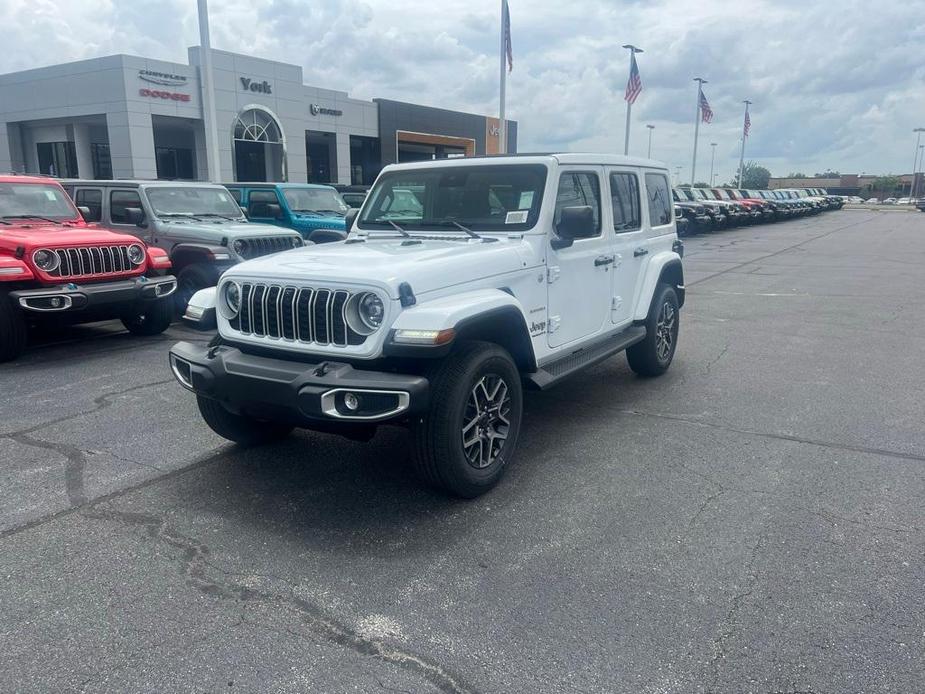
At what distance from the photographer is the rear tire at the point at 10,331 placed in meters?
7.38

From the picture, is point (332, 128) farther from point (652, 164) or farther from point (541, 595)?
point (541, 595)

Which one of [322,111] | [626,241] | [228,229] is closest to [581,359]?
[626,241]

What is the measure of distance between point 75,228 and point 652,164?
6.52 m

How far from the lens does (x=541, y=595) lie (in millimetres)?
3346

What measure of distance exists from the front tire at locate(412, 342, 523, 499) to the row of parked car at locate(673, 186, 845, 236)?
1824cm

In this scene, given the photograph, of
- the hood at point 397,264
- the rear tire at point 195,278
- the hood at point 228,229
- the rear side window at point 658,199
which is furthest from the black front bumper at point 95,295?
the rear side window at point 658,199

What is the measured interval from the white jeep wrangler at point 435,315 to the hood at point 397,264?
1 cm

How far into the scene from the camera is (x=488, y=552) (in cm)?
374

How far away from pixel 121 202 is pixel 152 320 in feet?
8.61

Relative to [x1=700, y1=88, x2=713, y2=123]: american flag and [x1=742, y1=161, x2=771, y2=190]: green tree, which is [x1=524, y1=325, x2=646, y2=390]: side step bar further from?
[x1=742, y1=161, x2=771, y2=190]: green tree

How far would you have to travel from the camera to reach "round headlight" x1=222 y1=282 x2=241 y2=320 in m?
4.46

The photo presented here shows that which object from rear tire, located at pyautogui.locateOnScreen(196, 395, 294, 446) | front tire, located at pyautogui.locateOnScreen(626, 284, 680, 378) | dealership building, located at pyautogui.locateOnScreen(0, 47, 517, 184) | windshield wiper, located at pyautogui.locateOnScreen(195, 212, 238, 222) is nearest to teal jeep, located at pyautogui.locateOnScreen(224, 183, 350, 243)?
windshield wiper, located at pyautogui.locateOnScreen(195, 212, 238, 222)

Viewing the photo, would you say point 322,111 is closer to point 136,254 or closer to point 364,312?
point 136,254

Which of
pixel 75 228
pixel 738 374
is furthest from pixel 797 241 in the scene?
pixel 75 228
